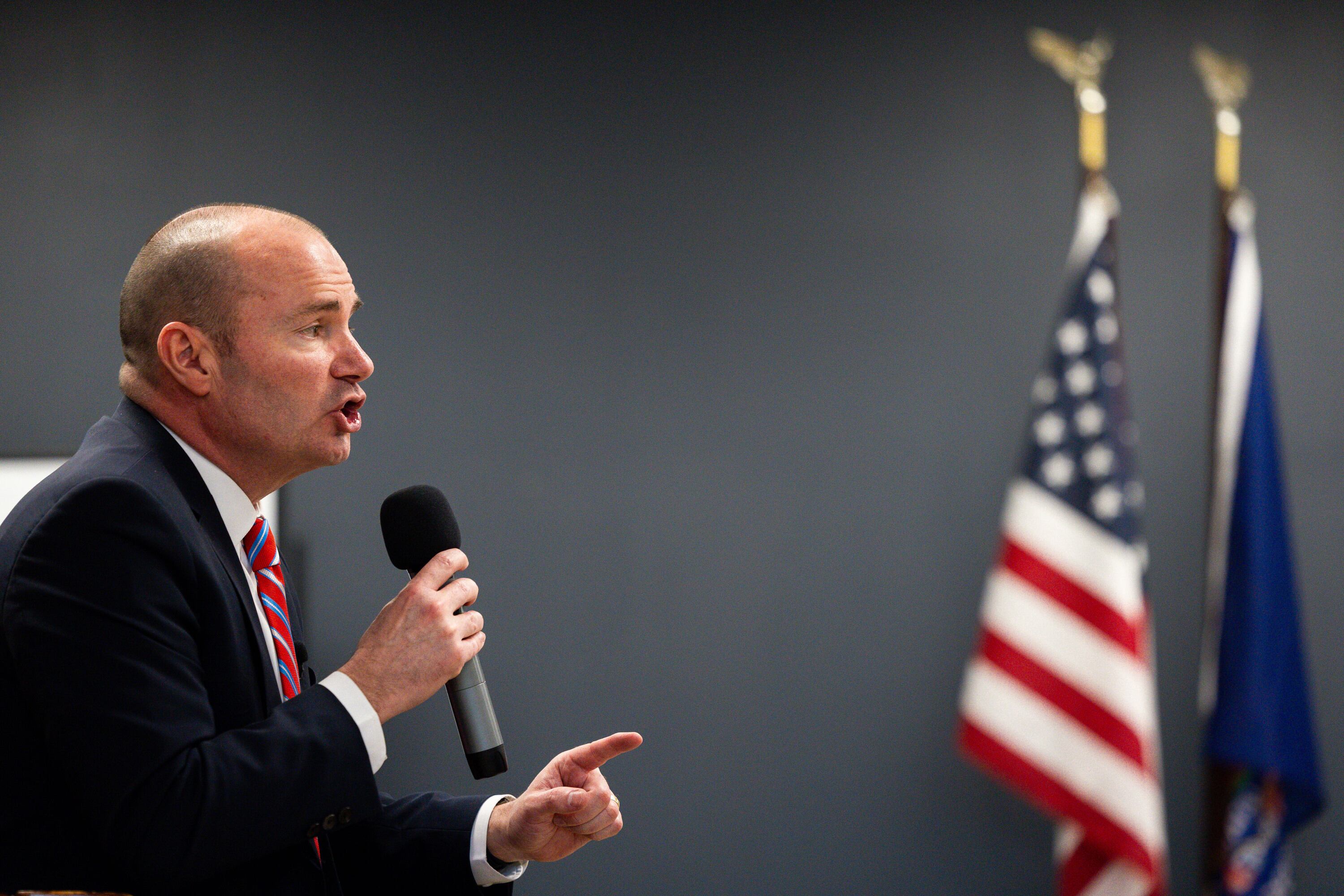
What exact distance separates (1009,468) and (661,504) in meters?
0.88

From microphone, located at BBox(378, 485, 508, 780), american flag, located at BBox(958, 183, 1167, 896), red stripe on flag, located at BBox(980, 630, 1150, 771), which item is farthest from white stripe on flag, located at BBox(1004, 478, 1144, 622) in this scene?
microphone, located at BBox(378, 485, 508, 780)

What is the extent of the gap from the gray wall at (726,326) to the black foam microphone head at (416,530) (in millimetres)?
1372

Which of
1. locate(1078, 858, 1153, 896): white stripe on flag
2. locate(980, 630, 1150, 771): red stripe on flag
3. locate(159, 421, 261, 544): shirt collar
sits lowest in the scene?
locate(1078, 858, 1153, 896): white stripe on flag

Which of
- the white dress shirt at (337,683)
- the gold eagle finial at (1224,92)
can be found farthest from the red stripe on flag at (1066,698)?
the white dress shirt at (337,683)

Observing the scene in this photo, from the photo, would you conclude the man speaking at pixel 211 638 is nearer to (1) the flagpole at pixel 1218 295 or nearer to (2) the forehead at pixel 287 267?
(2) the forehead at pixel 287 267

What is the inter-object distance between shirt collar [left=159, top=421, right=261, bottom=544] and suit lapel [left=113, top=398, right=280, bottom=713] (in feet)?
0.04

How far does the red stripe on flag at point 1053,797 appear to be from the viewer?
2.38m

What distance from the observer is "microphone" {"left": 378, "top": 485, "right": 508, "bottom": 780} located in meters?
1.23

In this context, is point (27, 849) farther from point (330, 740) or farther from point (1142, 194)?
point (1142, 194)

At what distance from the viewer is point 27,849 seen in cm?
104

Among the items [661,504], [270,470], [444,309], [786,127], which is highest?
[786,127]

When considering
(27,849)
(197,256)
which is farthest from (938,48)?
(27,849)

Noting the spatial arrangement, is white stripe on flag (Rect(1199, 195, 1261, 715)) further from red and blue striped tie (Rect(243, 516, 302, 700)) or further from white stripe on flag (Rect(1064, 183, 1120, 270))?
red and blue striped tie (Rect(243, 516, 302, 700))

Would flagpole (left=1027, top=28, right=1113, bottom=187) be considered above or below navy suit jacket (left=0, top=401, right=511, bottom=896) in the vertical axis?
above
